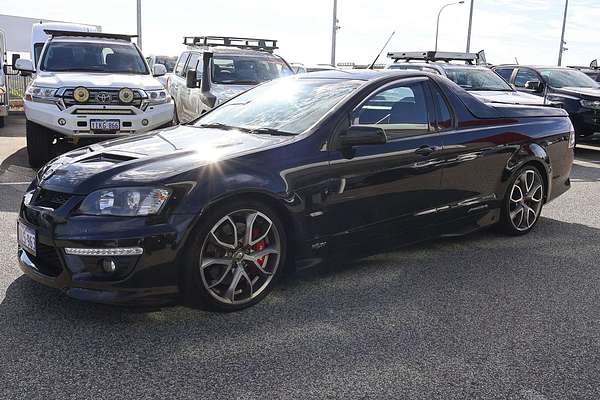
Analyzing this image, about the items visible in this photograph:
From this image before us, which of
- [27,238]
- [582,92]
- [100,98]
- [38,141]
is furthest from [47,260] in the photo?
[582,92]

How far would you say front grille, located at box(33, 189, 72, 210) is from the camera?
138 inches

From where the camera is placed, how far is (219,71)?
9820mm

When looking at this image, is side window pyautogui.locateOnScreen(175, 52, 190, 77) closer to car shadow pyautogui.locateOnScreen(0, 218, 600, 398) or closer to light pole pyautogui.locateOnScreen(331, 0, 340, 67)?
car shadow pyautogui.locateOnScreen(0, 218, 600, 398)

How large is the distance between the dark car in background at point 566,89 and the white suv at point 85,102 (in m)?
7.59

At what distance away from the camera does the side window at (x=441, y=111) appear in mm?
4828

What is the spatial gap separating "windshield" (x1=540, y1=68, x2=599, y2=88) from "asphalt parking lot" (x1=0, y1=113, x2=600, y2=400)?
8.77 meters

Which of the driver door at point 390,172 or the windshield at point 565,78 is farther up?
the windshield at point 565,78

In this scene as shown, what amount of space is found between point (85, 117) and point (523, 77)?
9.35 m

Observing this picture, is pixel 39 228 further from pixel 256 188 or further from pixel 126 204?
pixel 256 188

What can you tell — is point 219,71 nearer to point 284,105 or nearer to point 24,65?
point 24,65

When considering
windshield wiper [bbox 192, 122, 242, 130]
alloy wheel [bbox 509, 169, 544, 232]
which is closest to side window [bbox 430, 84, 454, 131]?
alloy wheel [bbox 509, 169, 544, 232]

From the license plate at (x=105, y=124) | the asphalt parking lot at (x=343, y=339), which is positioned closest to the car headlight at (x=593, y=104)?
the asphalt parking lot at (x=343, y=339)

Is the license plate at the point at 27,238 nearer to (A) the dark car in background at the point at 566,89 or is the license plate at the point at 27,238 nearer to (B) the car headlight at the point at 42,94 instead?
(B) the car headlight at the point at 42,94

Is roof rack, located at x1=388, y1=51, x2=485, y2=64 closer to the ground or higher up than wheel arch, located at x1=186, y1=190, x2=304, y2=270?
higher up
